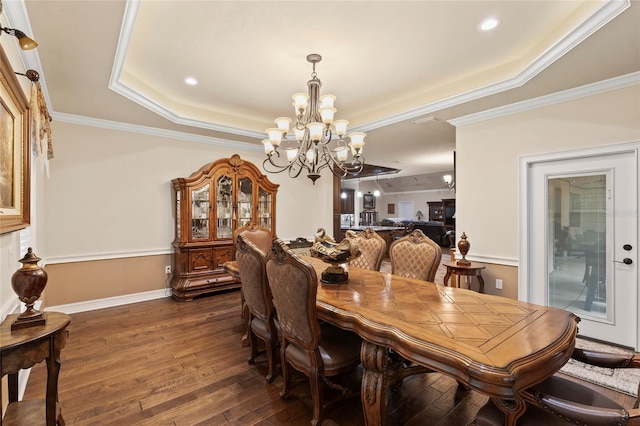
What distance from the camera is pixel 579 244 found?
315 cm

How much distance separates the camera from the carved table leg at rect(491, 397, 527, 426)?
1.17m

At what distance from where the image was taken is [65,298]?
12.4 ft

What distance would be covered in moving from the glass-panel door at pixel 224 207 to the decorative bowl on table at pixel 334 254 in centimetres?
274

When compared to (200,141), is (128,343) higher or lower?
lower

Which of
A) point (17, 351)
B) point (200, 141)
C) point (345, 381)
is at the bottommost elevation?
point (345, 381)

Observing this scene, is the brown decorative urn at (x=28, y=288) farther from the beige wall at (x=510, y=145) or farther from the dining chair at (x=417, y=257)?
the beige wall at (x=510, y=145)

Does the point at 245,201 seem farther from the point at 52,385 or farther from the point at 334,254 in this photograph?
the point at 52,385

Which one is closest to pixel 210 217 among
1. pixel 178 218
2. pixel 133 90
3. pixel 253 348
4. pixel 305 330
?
pixel 178 218

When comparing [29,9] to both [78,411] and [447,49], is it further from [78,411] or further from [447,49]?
[447,49]

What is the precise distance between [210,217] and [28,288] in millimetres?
3180

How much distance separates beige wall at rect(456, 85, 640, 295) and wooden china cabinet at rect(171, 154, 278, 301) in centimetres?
314

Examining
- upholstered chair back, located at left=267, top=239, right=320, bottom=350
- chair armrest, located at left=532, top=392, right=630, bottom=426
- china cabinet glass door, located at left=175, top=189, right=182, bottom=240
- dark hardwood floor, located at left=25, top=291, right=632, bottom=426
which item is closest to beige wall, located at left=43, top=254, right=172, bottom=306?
china cabinet glass door, located at left=175, top=189, right=182, bottom=240

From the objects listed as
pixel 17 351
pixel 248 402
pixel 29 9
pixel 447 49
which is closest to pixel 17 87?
pixel 29 9

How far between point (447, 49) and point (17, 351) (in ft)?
11.6
